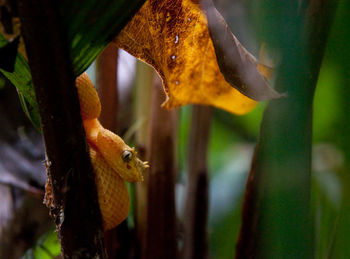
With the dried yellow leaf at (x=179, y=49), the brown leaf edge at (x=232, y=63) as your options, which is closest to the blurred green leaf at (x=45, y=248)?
the dried yellow leaf at (x=179, y=49)

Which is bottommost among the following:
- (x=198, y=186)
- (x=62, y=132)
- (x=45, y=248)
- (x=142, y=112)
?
(x=45, y=248)

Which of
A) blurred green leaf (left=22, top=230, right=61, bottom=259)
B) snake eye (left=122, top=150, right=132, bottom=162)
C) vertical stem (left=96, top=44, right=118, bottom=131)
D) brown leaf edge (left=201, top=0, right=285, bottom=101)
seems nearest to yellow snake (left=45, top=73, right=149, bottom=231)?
snake eye (left=122, top=150, right=132, bottom=162)

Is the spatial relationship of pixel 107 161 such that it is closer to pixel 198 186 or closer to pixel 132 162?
pixel 132 162

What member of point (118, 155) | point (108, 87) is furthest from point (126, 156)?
point (108, 87)

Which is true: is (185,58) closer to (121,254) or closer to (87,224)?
(87,224)

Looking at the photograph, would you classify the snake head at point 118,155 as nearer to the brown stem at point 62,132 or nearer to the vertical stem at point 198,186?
the brown stem at point 62,132

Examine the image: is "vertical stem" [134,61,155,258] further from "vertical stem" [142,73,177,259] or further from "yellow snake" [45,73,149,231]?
"yellow snake" [45,73,149,231]

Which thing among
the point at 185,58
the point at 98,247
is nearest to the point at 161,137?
the point at 185,58
